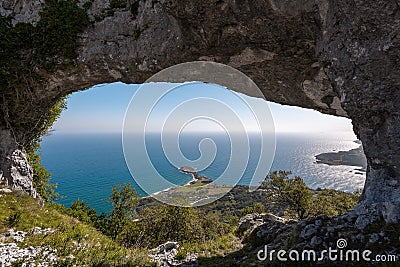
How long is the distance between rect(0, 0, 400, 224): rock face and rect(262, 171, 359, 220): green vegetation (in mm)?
11872

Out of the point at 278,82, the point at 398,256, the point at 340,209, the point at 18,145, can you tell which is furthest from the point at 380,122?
the point at 340,209

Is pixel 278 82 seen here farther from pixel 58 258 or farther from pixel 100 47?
pixel 58 258

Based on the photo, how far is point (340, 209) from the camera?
787 inches

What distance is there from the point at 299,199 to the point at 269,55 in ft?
49.2

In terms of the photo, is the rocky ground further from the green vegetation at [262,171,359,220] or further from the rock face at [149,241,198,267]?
the green vegetation at [262,171,359,220]

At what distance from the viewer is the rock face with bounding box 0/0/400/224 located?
210 inches

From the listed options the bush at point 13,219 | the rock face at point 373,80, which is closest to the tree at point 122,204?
the bush at point 13,219

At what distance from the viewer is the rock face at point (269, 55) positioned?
533 centimetres

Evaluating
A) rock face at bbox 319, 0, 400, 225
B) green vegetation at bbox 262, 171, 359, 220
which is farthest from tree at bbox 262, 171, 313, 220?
rock face at bbox 319, 0, 400, 225

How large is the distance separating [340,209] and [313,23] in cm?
1826

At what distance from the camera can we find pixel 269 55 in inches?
353

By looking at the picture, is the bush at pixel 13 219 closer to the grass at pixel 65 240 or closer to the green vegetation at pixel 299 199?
the grass at pixel 65 240

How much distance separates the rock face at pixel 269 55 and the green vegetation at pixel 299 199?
38.9 feet

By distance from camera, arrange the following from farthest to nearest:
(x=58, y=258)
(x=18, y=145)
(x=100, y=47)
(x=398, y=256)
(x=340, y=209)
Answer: (x=340, y=209) → (x=18, y=145) → (x=100, y=47) → (x=58, y=258) → (x=398, y=256)
